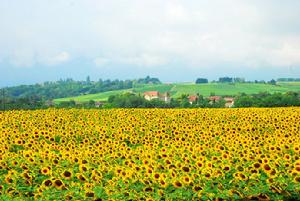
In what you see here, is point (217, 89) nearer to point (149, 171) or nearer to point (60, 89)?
point (60, 89)

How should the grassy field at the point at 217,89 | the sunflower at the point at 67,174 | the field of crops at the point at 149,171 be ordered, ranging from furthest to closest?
the grassy field at the point at 217,89 < the sunflower at the point at 67,174 < the field of crops at the point at 149,171

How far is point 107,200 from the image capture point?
8125mm

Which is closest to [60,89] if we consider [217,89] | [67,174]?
[217,89]

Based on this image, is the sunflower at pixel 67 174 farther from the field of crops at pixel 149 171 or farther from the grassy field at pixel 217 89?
the grassy field at pixel 217 89

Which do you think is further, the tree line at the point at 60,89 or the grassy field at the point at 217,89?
the grassy field at the point at 217,89

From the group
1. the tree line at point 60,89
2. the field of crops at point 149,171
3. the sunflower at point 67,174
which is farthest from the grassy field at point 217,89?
the sunflower at point 67,174

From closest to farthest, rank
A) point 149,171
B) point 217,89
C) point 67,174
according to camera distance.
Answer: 1. point 149,171
2. point 67,174
3. point 217,89

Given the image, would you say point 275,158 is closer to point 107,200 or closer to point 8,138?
point 107,200

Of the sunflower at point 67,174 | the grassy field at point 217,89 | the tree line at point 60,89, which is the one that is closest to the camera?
the sunflower at point 67,174

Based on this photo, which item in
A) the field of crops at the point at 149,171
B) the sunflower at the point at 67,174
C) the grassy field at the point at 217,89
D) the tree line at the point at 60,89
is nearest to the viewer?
the field of crops at the point at 149,171

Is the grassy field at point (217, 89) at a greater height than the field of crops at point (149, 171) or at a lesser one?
lesser

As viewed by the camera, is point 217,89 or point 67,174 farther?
point 217,89

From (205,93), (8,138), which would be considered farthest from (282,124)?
(205,93)

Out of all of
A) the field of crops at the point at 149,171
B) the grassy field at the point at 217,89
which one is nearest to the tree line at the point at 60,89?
the grassy field at the point at 217,89
